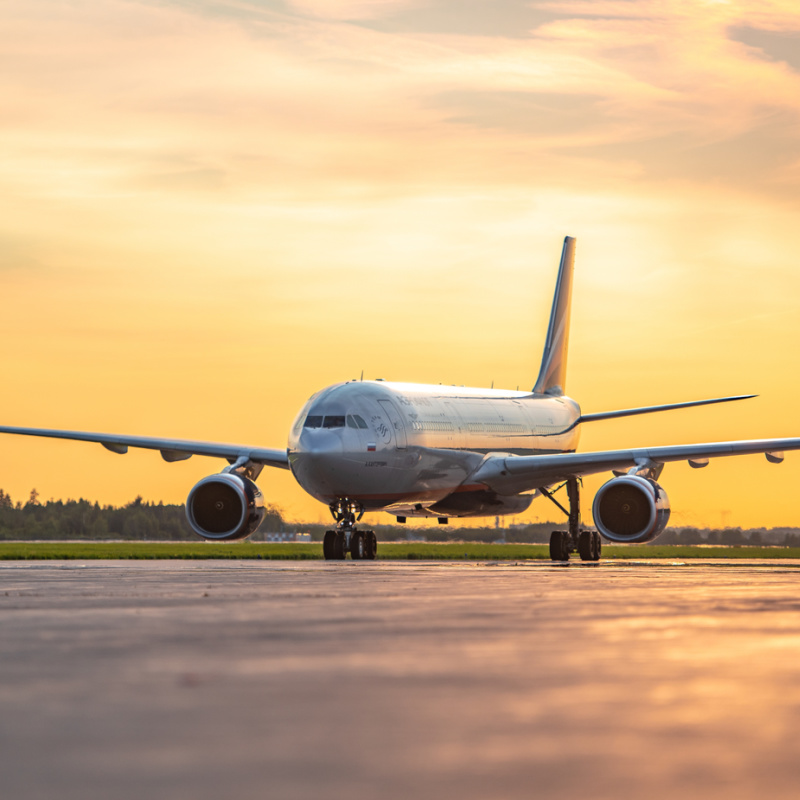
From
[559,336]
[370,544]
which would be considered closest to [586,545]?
[370,544]

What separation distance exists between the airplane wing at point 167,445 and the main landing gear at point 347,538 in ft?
9.71

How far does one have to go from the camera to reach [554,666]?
7.41 meters

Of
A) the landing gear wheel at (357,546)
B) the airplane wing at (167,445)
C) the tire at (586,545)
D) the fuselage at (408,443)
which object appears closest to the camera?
the fuselage at (408,443)

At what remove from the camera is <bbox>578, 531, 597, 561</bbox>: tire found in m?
35.2

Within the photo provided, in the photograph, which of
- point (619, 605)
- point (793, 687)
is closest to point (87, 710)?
point (793, 687)

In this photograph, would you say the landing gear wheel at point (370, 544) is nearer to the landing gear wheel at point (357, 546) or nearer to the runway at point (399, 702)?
the landing gear wheel at point (357, 546)

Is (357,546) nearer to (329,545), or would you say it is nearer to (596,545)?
(329,545)

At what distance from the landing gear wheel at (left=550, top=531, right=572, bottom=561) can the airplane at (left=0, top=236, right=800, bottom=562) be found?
3 centimetres

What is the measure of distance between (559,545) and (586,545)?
97 cm

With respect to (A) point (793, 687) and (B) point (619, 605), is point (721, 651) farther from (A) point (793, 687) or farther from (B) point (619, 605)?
(B) point (619, 605)

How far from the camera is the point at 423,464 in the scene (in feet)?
105

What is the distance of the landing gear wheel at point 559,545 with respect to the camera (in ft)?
118

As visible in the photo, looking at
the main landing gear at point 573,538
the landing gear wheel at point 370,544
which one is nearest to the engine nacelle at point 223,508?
the landing gear wheel at point 370,544

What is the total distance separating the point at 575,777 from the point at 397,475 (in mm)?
26561
